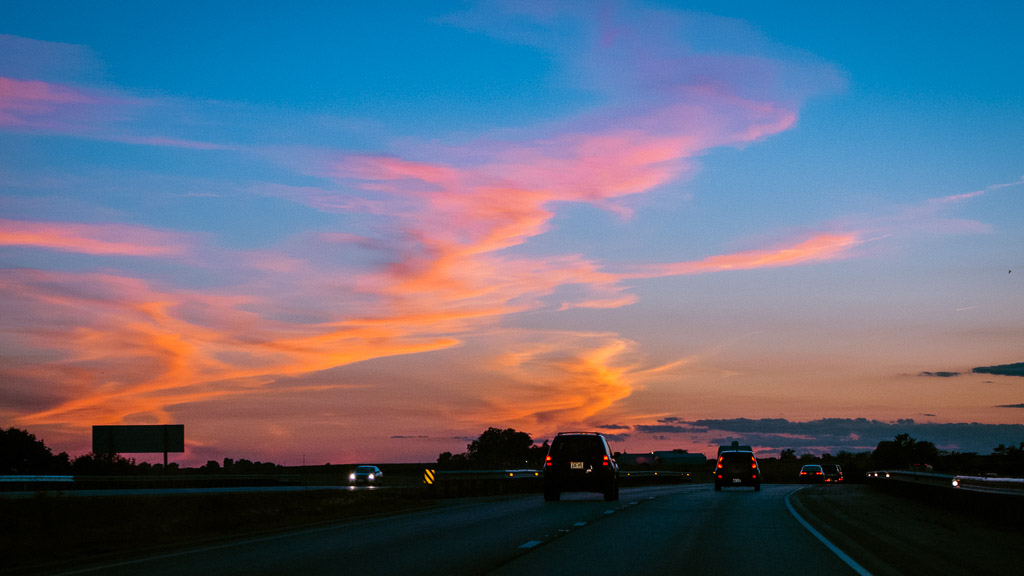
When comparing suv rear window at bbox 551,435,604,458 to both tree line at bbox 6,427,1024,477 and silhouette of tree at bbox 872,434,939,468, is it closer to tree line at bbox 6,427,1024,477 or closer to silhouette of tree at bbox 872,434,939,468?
tree line at bbox 6,427,1024,477

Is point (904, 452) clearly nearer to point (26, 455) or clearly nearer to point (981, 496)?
point (26, 455)

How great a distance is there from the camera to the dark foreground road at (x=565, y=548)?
45.2ft

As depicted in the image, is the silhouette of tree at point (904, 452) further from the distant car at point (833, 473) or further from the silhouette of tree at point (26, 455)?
the silhouette of tree at point (26, 455)

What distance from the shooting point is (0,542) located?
18.8 meters

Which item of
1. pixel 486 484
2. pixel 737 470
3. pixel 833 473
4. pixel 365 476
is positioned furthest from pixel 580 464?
pixel 833 473

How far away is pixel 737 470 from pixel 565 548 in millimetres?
34370

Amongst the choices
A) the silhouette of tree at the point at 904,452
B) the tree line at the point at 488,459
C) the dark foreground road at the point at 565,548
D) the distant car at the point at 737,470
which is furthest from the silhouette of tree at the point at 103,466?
the silhouette of tree at the point at 904,452

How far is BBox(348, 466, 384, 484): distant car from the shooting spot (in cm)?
6669

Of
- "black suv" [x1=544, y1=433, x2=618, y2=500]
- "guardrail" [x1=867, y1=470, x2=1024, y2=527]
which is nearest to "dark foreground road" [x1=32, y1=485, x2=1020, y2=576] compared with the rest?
"guardrail" [x1=867, y1=470, x2=1024, y2=527]

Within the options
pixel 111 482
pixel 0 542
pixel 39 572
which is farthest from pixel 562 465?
pixel 111 482

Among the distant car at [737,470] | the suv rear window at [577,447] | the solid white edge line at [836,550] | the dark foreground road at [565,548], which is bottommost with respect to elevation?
the solid white edge line at [836,550]

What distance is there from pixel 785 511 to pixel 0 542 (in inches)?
749

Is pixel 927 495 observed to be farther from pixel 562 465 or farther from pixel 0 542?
pixel 0 542

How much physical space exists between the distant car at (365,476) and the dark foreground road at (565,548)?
1626 inches
